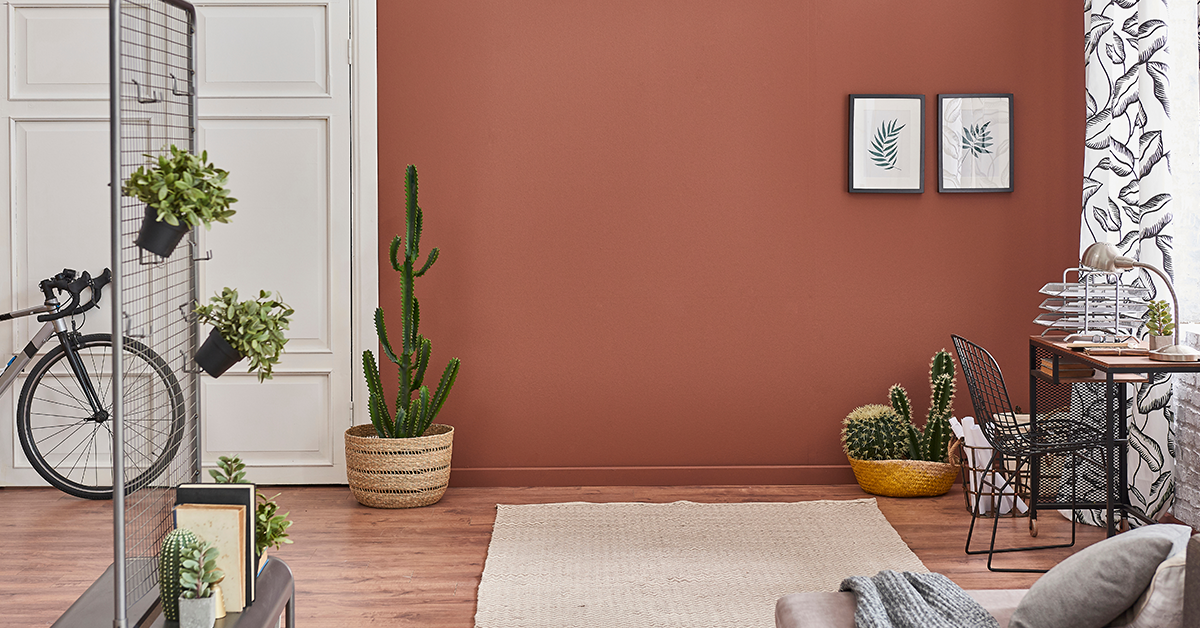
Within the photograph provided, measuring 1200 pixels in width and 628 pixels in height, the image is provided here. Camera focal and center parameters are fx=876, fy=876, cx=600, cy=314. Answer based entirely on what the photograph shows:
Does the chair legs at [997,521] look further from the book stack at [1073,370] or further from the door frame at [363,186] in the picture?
the door frame at [363,186]

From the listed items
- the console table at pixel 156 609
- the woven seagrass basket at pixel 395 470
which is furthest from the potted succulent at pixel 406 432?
the console table at pixel 156 609

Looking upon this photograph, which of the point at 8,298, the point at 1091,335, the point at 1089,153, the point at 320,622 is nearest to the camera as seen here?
the point at 320,622

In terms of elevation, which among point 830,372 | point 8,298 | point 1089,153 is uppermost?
point 1089,153

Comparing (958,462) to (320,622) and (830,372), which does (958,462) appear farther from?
(320,622)

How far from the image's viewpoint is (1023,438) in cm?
314

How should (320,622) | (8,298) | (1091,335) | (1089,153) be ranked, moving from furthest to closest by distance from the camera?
(8,298) → (1089,153) → (1091,335) → (320,622)

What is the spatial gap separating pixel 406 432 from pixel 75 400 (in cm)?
156

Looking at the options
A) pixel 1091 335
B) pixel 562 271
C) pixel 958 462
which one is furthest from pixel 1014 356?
pixel 562 271

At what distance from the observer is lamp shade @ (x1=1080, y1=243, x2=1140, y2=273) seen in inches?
122

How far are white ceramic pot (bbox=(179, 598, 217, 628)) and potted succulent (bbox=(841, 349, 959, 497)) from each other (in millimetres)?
2990

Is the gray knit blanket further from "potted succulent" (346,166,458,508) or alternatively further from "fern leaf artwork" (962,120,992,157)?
"fern leaf artwork" (962,120,992,157)

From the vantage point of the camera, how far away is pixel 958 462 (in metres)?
3.87

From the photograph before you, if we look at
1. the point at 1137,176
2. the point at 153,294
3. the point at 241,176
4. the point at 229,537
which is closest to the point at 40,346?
the point at 241,176

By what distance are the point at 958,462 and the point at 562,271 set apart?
A: 6.49 ft
